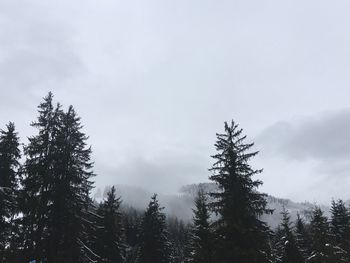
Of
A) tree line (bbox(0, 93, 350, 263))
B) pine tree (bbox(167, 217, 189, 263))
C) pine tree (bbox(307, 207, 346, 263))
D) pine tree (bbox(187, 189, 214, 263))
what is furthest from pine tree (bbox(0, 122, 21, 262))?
pine tree (bbox(167, 217, 189, 263))

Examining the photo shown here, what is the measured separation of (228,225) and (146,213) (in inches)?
954

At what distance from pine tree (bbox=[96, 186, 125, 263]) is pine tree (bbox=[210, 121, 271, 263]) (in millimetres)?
18462

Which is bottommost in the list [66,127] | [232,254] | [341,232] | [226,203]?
[232,254]

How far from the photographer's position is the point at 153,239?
44.8m

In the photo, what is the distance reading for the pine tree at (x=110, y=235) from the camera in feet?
129

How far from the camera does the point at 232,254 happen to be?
22.8 m

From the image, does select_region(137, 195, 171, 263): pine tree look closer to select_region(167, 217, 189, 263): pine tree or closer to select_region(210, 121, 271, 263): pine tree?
select_region(167, 217, 189, 263): pine tree

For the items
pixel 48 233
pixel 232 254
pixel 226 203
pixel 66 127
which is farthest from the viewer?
pixel 66 127

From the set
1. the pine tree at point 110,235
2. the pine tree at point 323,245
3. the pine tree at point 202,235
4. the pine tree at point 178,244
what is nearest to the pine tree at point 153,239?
the pine tree at point 110,235

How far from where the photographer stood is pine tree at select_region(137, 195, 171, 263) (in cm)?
4388

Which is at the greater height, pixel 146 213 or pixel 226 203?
pixel 146 213

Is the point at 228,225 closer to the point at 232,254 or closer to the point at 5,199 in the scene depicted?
the point at 232,254

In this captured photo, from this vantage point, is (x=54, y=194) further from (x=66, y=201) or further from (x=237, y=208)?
(x=237, y=208)

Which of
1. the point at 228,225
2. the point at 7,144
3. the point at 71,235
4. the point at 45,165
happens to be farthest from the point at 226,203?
the point at 7,144
